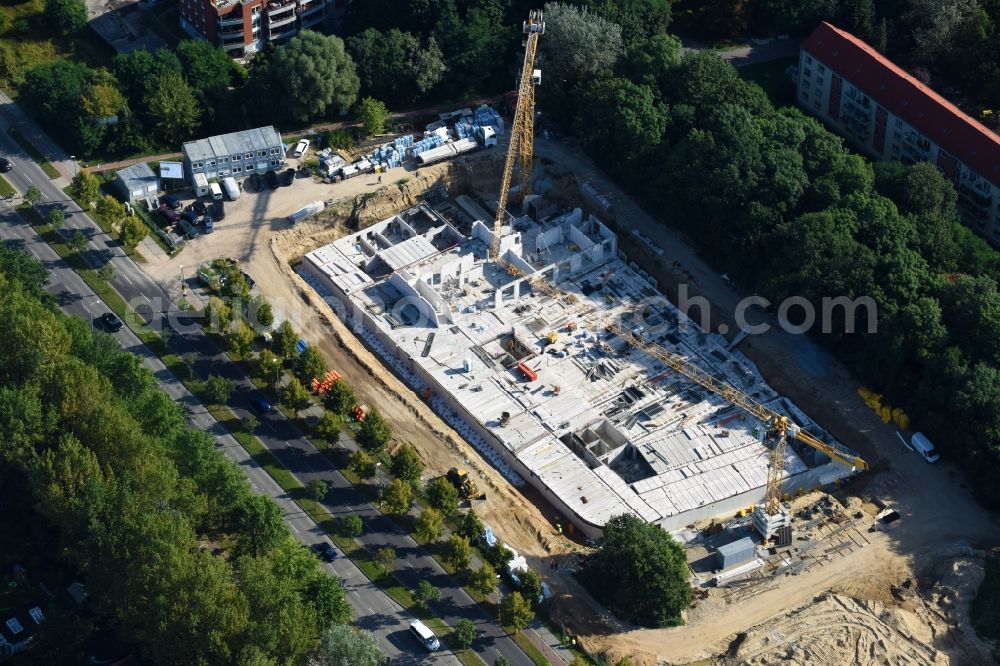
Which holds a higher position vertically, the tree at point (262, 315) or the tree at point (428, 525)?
the tree at point (262, 315)

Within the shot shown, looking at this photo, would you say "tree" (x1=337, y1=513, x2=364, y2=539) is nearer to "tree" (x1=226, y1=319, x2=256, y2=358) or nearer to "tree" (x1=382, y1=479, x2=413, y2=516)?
"tree" (x1=382, y1=479, x2=413, y2=516)

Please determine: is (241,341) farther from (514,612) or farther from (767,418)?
(767,418)

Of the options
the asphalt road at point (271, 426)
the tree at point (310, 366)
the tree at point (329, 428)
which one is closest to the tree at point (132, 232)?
the asphalt road at point (271, 426)

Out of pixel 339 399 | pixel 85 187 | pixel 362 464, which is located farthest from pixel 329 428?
pixel 85 187

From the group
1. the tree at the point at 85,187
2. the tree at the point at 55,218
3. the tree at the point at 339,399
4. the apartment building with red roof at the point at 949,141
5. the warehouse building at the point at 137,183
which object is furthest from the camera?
the warehouse building at the point at 137,183

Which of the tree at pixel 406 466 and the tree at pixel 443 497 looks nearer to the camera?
the tree at pixel 443 497

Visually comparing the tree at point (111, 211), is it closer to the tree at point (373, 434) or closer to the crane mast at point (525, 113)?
the tree at point (373, 434)
